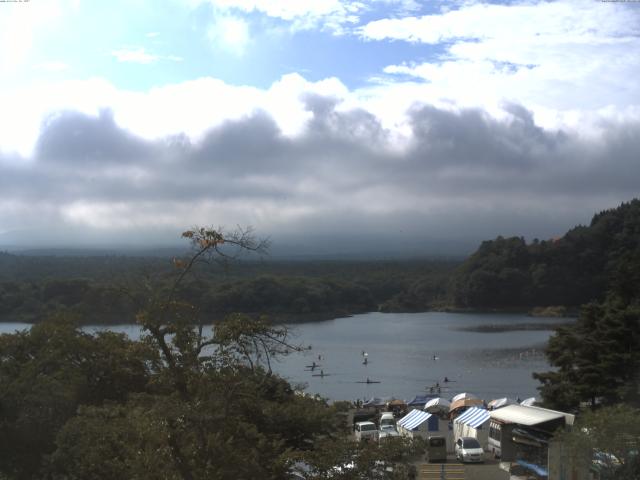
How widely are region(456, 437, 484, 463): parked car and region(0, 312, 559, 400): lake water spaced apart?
11243mm

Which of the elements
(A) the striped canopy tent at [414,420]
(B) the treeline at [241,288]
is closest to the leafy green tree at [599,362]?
(A) the striped canopy tent at [414,420]

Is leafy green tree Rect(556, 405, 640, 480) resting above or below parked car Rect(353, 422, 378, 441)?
above

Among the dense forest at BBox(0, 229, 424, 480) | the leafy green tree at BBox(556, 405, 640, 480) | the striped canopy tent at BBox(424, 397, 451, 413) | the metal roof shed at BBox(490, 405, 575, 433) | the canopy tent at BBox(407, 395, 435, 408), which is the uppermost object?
the dense forest at BBox(0, 229, 424, 480)

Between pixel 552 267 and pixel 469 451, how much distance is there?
2103 inches

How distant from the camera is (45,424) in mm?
8938

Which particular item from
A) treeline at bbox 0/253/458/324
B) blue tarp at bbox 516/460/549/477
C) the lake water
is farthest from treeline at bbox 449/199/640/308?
blue tarp at bbox 516/460/549/477

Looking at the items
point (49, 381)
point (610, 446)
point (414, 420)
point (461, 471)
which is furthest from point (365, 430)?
point (610, 446)

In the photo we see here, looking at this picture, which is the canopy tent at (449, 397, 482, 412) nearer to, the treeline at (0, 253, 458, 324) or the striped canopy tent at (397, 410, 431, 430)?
the striped canopy tent at (397, 410, 431, 430)

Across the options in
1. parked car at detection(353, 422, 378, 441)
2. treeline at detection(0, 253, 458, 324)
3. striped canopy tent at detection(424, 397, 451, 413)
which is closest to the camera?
treeline at detection(0, 253, 458, 324)

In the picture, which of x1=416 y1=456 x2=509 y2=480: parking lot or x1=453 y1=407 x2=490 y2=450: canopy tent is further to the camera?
x1=453 y1=407 x2=490 y2=450: canopy tent

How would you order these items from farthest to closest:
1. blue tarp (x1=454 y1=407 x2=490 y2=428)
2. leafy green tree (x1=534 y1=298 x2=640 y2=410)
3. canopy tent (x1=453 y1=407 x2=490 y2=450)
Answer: leafy green tree (x1=534 y1=298 x2=640 y2=410) < blue tarp (x1=454 y1=407 x2=490 y2=428) < canopy tent (x1=453 y1=407 x2=490 y2=450)

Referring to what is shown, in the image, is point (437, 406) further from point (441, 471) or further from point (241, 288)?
point (241, 288)

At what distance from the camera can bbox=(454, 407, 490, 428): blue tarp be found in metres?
16.1

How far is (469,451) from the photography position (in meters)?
14.6
